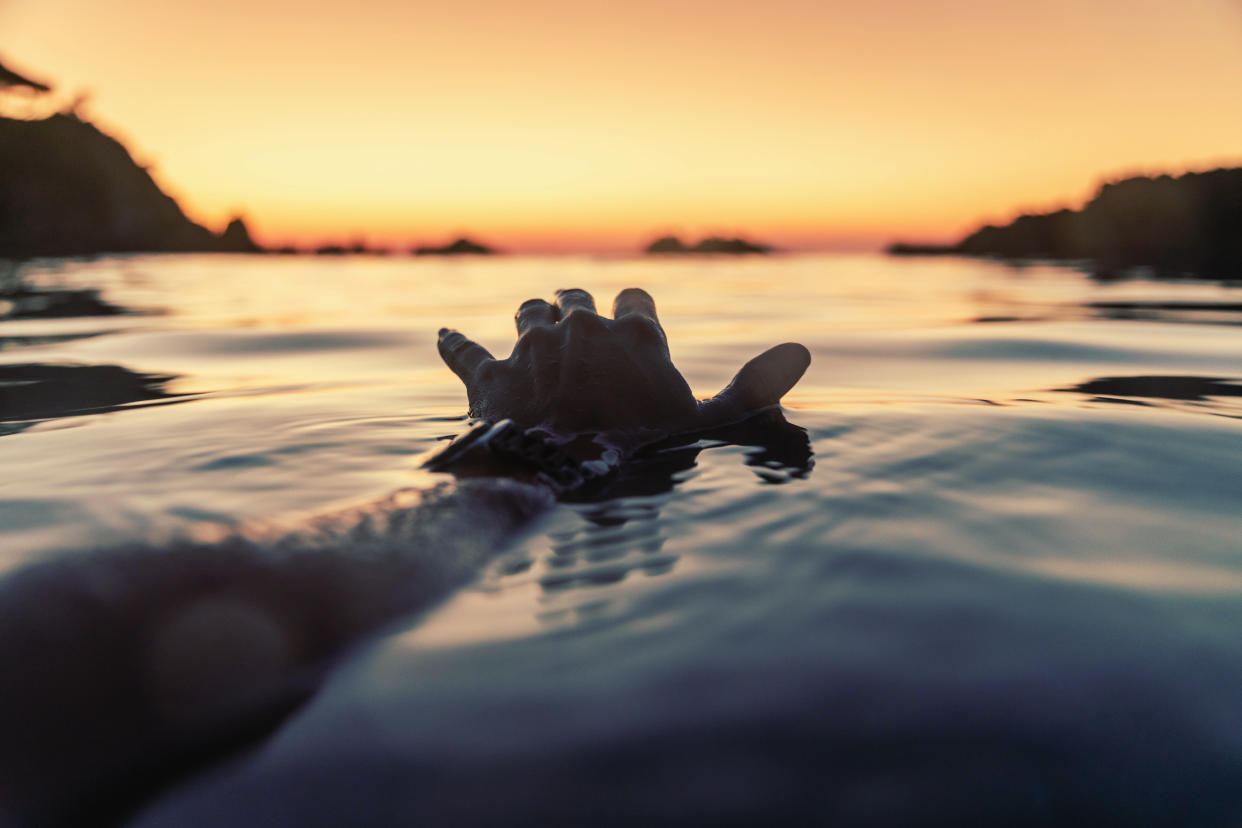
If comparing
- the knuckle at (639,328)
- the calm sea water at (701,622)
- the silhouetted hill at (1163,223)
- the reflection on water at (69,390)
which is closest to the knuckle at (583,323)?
the knuckle at (639,328)

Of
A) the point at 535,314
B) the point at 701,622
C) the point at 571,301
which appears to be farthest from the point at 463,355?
the point at 701,622

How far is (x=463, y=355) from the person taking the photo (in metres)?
3.95

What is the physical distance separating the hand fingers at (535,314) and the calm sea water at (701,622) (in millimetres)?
808

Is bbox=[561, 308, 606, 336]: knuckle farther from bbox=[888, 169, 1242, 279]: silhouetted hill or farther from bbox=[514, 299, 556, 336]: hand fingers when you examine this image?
bbox=[888, 169, 1242, 279]: silhouetted hill

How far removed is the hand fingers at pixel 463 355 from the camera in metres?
3.88

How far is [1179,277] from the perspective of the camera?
2314 centimetres

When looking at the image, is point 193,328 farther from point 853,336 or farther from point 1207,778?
point 1207,778

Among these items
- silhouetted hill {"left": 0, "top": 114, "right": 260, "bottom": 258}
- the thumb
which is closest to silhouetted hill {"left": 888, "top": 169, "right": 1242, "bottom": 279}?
the thumb

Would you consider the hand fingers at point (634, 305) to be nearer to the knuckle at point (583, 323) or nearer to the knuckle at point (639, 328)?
the knuckle at point (639, 328)

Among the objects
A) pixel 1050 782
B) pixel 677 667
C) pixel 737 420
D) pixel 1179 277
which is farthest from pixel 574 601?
pixel 1179 277

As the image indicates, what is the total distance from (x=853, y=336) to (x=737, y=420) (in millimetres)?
6067

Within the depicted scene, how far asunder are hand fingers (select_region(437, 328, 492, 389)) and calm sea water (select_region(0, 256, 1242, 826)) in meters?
0.39

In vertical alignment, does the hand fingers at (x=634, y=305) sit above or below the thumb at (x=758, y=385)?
above

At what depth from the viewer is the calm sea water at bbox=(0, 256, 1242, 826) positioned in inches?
53.6
